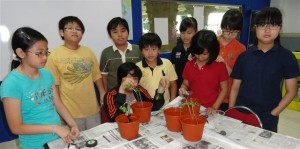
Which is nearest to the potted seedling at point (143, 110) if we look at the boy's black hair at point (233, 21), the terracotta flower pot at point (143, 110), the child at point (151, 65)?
the terracotta flower pot at point (143, 110)

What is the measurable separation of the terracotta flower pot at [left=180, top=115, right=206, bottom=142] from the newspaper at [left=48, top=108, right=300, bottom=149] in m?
0.03

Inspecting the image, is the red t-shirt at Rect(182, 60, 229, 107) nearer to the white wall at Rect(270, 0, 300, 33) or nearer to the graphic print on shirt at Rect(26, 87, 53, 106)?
the graphic print on shirt at Rect(26, 87, 53, 106)

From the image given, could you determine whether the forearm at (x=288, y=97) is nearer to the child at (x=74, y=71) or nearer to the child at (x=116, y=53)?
the child at (x=116, y=53)

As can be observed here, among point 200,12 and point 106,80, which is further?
point 200,12

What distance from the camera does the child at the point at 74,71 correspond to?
1812 millimetres

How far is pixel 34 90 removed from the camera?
125 centimetres

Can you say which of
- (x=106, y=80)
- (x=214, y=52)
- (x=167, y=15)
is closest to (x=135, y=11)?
(x=167, y=15)

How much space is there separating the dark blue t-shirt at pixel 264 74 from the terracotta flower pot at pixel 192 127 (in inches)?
26.3

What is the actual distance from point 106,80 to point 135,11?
116 centimetres

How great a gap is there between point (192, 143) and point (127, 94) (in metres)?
0.65

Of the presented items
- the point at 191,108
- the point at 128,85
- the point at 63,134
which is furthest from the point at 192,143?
the point at 63,134

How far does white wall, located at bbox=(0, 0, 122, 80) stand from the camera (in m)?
1.97

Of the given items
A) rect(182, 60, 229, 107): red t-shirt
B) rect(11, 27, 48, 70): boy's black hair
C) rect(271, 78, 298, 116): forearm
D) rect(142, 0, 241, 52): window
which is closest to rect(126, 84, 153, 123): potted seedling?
rect(182, 60, 229, 107): red t-shirt

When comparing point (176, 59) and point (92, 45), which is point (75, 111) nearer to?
point (92, 45)
